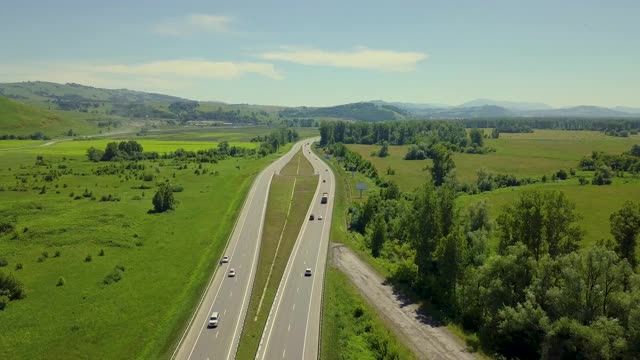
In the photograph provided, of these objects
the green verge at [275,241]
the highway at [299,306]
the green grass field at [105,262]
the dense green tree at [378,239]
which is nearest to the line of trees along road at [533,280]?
the dense green tree at [378,239]

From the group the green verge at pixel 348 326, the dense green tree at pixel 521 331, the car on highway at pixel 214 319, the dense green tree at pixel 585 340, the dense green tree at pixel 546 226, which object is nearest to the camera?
the dense green tree at pixel 585 340

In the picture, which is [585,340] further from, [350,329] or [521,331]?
[350,329]

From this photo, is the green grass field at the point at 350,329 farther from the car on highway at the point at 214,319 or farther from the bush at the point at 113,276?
the bush at the point at 113,276

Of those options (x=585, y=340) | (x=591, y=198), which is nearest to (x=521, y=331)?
(x=585, y=340)

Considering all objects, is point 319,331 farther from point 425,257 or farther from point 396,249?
point 396,249

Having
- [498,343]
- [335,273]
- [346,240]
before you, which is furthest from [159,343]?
[346,240]

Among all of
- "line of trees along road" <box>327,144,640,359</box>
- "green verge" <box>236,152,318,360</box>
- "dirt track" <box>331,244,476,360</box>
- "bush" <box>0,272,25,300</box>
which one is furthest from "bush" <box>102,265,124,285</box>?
"line of trees along road" <box>327,144,640,359</box>

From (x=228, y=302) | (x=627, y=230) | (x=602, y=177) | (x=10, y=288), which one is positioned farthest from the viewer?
(x=602, y=177)
